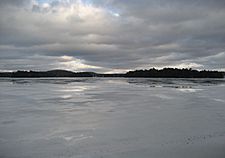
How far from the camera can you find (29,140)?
579 centimetres

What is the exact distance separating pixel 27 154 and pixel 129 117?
4.61 meters

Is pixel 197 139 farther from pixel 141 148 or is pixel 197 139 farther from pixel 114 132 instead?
pixel 114 132

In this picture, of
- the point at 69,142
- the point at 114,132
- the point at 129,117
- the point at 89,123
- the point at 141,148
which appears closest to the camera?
the point at 141,148

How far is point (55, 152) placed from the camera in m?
4.95

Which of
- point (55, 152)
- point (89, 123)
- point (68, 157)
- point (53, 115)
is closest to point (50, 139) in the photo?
point (55, 152)

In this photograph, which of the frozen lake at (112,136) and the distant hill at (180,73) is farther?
the distant hill at (180,73)

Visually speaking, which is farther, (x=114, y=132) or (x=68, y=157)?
(x=114, y=132)

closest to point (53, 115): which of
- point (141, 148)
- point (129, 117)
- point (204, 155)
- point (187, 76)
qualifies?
point (129, 117)

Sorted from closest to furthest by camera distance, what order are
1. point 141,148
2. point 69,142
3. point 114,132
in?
point 141,148 → point 69,142 → point 114,132

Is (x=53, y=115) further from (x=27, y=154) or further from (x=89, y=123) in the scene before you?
(x=27, y=154)

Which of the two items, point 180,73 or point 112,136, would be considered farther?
point 180,73

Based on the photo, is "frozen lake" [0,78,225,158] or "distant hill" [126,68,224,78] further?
"distant hill" [126,68,224,78]

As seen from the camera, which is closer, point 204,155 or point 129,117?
point 204,155

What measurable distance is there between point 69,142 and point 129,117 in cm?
354
